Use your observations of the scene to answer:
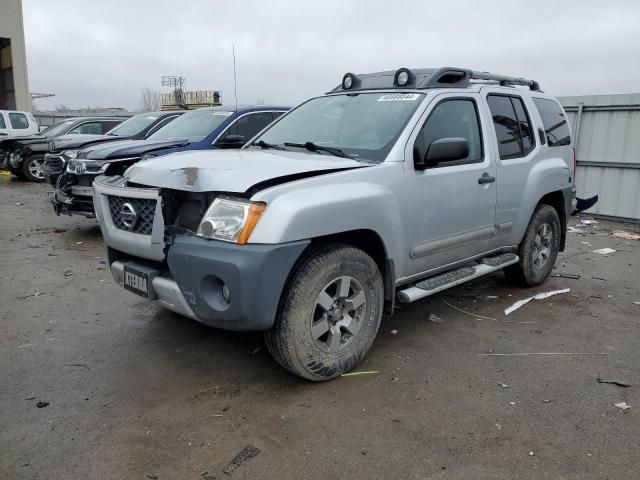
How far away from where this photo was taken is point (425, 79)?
4121 mm

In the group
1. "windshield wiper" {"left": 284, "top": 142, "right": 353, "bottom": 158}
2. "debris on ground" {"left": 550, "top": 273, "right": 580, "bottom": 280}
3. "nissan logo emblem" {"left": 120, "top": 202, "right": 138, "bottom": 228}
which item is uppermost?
"windshield wiper" {"left": 284, "top": 142, "right": 353, "bottom": 158}

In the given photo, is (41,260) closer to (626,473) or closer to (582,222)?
(626,473)

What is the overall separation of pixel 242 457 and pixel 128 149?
17.5 feet

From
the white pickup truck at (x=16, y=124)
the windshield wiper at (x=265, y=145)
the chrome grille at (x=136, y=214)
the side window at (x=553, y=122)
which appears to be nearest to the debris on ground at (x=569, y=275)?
the side window at (x=553, y=122)

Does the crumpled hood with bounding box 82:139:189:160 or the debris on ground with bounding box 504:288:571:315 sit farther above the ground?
the crumpled hood with bounding box 82:139:189:160

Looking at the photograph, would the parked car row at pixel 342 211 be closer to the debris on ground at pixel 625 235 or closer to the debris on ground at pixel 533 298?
the debris on ground at pixel 533 298

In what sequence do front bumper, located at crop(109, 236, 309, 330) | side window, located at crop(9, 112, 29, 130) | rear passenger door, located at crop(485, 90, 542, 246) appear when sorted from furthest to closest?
side window, located at crop(9, 112, 29, 130) < rear passenger door, located at crop(485, 90, 542, 246) < front bumper, located at crop(109, 236, 309, 330)

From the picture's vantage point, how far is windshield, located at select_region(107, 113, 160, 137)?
9523mm

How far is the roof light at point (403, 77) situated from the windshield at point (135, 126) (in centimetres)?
655

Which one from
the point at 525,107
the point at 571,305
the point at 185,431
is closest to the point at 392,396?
the point at 185,431

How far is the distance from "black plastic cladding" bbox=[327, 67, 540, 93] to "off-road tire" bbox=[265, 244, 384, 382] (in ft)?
5.30

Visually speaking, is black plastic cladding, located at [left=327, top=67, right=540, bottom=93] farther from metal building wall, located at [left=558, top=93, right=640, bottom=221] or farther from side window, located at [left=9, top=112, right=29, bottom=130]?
side window, located at [left=9, top=112, right=29, bottom=130]

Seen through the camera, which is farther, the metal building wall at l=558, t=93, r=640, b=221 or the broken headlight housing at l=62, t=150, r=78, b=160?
the metal building wall at l=558, t=93, r=640, b=221

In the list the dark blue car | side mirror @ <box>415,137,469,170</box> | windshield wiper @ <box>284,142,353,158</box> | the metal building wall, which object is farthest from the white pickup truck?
side mirror @ <box>415,137,469,170</box>
